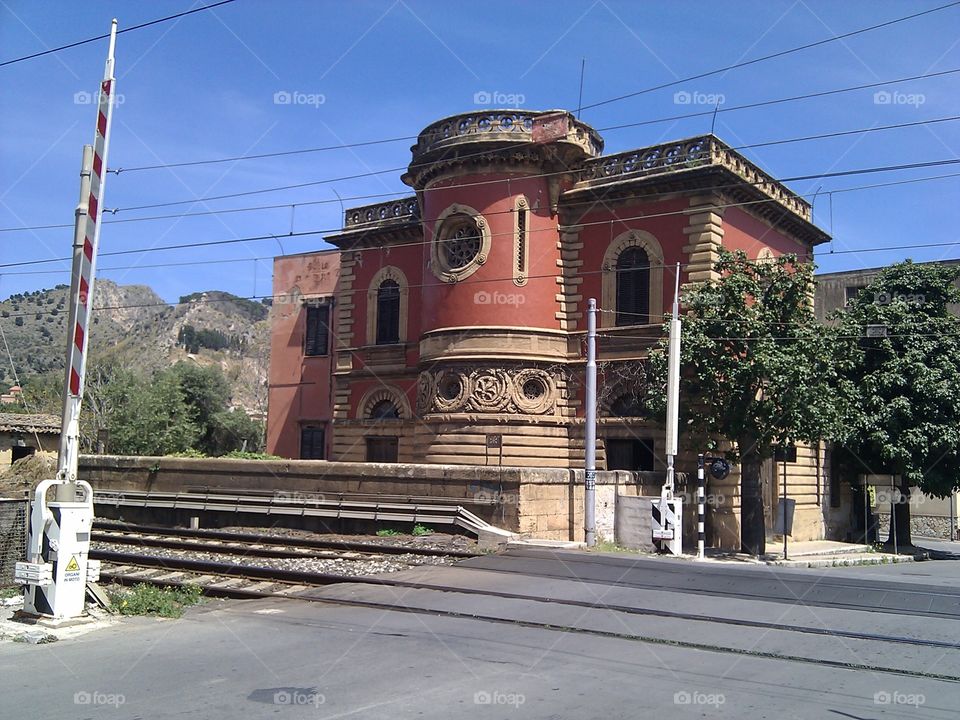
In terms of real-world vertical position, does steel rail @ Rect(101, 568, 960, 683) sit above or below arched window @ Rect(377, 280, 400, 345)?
below

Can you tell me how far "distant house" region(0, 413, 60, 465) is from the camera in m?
41.7

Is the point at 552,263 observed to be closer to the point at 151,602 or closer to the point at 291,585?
the point at 291,585

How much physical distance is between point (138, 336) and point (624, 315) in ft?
353

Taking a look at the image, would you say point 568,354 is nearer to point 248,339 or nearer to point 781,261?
point 781,261

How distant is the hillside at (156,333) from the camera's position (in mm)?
103450

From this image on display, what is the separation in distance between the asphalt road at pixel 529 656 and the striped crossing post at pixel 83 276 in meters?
2.25

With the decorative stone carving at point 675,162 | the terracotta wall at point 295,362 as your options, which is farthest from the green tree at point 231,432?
the decorative stone carving at point 675,162

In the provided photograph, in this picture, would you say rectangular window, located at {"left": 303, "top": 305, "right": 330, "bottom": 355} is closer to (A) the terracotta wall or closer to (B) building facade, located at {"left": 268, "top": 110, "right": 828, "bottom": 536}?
(A) the terracotta wall

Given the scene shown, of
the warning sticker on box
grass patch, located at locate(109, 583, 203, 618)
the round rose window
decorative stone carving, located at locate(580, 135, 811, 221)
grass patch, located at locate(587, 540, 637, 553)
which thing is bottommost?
grass patch, located at locate(587, 540, 637, 553)

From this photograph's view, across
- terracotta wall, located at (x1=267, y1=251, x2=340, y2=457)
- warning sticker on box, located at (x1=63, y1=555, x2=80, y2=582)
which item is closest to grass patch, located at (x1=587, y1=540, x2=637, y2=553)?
warning sticker on box, located at (x1=63, y1=555, x2=80, y2=582)

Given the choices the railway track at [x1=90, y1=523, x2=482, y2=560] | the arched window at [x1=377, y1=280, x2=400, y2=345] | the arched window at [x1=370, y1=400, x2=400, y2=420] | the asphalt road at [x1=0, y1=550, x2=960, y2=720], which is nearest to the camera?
the asphalt road at [x1=0, y1=550, x2=960, y2=720]

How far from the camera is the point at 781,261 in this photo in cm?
2475

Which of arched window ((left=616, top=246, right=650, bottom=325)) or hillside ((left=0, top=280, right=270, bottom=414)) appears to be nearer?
arched window ((left=616, top=246, right=650, bottom=325))

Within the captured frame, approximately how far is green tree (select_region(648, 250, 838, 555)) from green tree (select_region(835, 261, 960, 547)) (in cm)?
493
